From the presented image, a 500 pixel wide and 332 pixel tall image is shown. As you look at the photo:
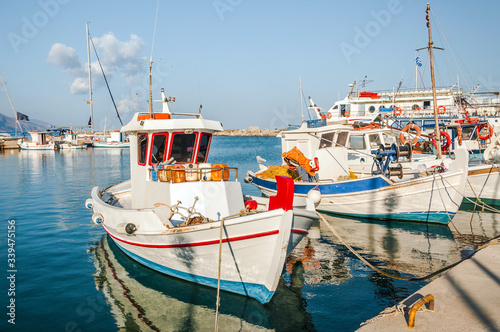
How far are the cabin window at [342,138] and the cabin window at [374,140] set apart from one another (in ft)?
8.35

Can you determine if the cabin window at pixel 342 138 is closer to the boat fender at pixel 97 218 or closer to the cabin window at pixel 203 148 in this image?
the cabin window at pixel 203 148

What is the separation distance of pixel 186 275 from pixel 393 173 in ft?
32.0

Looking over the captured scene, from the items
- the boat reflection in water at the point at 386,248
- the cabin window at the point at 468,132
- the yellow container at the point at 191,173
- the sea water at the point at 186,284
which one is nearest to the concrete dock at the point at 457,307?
the sea water at the point at 186,284

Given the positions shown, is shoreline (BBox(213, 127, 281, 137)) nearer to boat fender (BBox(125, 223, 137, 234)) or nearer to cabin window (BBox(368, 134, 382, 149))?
cabin window (BBox(368, 134, 382, 149))

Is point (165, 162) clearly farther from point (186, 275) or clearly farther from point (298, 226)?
point (298, 226)

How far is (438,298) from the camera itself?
16.8 ft

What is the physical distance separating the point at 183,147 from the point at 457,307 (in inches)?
266

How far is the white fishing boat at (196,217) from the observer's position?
6.18 m

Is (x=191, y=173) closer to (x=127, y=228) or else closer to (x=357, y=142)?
(x=127, y=228)

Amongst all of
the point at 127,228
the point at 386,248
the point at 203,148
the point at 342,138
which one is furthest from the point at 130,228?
the point at 342,138

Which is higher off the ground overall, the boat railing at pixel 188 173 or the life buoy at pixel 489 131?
the life buoy at pixel 489 131

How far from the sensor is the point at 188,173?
832 cm

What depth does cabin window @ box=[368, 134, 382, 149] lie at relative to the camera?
1834 cm

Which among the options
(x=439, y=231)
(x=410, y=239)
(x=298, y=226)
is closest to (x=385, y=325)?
(x=298, y=226)
